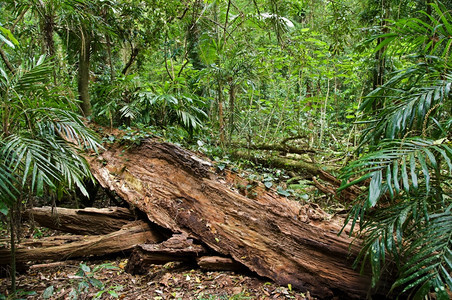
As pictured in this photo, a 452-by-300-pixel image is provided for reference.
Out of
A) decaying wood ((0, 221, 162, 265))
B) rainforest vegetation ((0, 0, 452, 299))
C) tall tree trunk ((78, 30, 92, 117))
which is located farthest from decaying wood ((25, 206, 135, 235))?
tall tree trunk ((78, 30, 92, 117))

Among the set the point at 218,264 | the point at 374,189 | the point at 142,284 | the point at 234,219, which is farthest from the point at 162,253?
the point at 374,189

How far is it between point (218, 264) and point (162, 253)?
0.59 meters

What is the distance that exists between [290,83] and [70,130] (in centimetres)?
485

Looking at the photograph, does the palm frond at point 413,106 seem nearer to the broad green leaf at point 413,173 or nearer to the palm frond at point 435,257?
the broad green leaf at point 413,173

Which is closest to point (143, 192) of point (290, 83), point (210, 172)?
point (210, 172)

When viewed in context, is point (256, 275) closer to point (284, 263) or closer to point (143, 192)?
point (284, 263)

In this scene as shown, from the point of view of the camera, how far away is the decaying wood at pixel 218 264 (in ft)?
9.34

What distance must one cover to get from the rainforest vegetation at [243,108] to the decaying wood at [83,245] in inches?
13.8

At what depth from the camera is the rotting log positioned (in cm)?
258

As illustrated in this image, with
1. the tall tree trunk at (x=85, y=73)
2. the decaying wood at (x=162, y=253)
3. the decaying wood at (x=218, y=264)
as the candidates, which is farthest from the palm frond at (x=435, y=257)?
the tall tree trunk at (x=85, y=73)

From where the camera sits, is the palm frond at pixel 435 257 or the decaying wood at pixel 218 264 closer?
the palm frond at pixel 435 257

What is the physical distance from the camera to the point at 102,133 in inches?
170

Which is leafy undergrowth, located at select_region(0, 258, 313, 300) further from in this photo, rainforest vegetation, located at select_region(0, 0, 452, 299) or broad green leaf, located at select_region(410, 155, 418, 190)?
broad green leaf, located at select_region(410, 155, 418, 190)

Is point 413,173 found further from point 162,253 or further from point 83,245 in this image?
point 83,245
